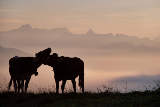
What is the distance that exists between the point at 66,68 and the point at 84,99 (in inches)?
228

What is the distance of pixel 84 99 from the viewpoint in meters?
18.8

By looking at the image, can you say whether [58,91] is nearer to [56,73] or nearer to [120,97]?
[56,73]

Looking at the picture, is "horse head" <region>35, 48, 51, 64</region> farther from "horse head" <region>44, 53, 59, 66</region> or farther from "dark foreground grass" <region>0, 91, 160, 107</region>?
"dark foreground grass" <region>0, 91, 160, 107</region>

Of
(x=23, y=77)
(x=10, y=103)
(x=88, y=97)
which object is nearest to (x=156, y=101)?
(x=88, y=97)

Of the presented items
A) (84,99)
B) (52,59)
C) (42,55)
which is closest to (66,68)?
(52,59)

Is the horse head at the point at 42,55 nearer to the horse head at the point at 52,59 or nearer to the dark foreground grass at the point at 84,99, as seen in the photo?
the horse head at the point at 52,59

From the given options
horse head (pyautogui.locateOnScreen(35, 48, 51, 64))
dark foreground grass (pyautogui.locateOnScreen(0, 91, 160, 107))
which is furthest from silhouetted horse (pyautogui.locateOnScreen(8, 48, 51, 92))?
dark foreground grass (pyautogui.locateOnScreen(0, 91, 160, 107))

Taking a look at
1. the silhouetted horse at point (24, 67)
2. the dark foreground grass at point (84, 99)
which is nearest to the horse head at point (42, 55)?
the silhouetted horse at point (24, 67)

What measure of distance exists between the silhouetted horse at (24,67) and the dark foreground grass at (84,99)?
136 inches

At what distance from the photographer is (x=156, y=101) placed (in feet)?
59.1

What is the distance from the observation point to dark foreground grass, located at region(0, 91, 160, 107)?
1750 centimetres

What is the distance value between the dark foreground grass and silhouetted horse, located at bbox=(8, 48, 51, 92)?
346cm

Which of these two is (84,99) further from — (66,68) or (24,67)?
(24,67)

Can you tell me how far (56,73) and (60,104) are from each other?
6243 millimetres
